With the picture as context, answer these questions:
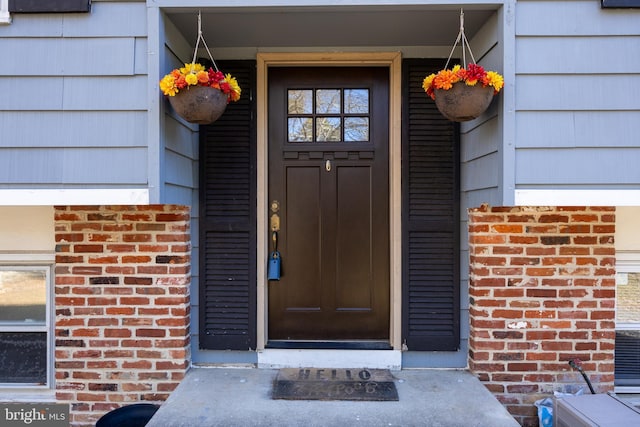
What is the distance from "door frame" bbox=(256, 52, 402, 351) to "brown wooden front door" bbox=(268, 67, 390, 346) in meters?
0.05

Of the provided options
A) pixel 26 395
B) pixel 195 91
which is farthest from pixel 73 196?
pixel 26 395

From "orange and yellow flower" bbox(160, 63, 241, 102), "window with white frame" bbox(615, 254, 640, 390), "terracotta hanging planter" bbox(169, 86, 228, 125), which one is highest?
"orange and yellow flower" bbox(160, 63, 241, 102)

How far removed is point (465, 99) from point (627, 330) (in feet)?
5.82

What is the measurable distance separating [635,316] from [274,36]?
8.90 ft

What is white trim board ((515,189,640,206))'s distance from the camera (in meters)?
2.24

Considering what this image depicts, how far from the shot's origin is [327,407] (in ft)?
7.69

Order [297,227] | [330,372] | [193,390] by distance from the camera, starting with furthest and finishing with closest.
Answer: [297,227] → [330,372] → [193,390]

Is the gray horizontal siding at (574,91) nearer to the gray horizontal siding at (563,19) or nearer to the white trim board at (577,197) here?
the gray horizontal siding at (563,19)

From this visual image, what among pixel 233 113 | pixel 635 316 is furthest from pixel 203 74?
pixel 635 316

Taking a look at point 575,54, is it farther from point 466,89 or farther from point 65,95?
point 65,95

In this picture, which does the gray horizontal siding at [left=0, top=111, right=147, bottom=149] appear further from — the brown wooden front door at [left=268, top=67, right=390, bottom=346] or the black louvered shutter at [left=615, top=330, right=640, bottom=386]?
the black louvered shutter at [left=615, top=330, right=640, bottom=386]

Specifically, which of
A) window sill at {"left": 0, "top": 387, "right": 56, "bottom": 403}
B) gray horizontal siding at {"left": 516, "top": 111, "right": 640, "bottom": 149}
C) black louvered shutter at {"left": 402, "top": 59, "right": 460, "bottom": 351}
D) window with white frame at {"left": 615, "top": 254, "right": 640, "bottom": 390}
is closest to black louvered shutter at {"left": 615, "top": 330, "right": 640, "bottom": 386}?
window with white frame at {"left": 615, "top": 254, "right": 640, "bottom": 390}

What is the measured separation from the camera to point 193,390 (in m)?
2.52

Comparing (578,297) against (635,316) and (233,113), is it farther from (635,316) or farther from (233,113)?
(233,113)
